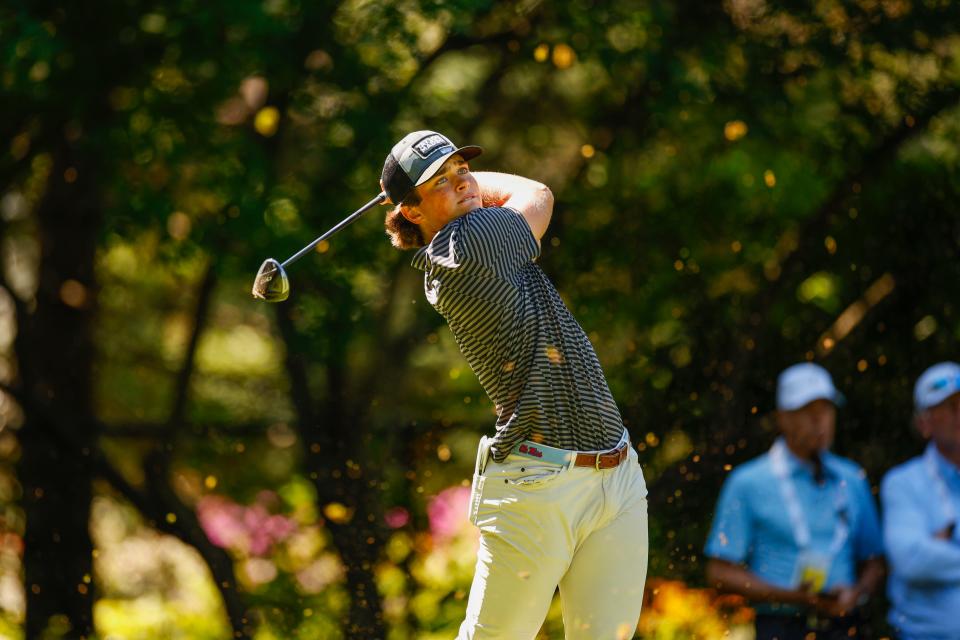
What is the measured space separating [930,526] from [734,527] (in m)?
0.68

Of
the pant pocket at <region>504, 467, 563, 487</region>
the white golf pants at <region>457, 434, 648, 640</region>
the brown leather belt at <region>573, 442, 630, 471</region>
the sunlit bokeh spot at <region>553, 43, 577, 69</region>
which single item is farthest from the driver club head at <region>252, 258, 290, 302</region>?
the sunlit bokeh spot at <region>553, 43, 577, 69</region>

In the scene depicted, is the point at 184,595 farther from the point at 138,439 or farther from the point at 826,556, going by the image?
the point at 826,556

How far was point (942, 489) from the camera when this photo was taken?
186 inches

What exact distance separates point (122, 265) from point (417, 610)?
11.1ft

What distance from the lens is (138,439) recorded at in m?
8.00

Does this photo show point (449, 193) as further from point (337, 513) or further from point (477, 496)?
point (337, 513)

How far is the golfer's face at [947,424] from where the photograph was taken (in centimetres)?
477

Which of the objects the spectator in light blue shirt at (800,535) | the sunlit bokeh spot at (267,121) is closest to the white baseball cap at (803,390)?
the spectator in light blue shirt at (800,535)

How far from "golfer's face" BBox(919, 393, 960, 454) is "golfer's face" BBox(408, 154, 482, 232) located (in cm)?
229

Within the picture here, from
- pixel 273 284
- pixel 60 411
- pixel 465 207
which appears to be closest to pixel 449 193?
pixel 465 207

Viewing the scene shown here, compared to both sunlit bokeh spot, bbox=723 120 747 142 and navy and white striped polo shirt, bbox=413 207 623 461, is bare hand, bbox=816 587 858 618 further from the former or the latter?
sunlit bokeh spot, bbox=723 120 747 142

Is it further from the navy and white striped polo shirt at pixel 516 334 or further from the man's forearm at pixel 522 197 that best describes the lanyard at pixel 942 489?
the man's forearm at pixel 522 197

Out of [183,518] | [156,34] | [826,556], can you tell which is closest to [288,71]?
[156,34]

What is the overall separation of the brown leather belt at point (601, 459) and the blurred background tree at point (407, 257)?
3.29m
